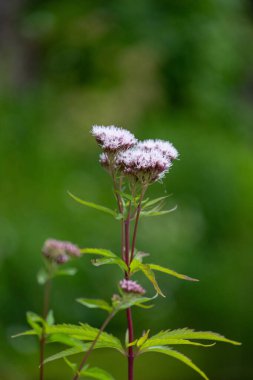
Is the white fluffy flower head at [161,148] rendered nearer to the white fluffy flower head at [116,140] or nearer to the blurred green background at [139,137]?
the white fluffy flower head at [116,140]

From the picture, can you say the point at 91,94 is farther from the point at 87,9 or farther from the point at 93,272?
the point at 93,272

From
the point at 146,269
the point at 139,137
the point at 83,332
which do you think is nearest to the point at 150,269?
the point at 146,269

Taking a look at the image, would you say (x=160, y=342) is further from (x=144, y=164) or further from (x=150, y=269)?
(x=144, y=164)

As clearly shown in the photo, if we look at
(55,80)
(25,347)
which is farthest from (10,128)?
(25,347)

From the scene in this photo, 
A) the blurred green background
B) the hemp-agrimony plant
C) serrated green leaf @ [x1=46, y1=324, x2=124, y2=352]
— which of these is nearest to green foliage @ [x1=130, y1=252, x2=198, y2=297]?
the hemp-agrimony plant

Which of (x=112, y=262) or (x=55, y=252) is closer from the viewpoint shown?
(x=112, y=262)

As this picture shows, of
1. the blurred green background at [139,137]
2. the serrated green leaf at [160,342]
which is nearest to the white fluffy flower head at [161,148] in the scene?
the serrated green leaf at [160,342]

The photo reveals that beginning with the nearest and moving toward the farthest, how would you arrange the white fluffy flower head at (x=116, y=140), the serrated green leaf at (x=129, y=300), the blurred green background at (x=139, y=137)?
the serrated green leaf at (x=129, y=300), the white fluffy flower head at (x=116, y=140), the blurred green background at (x=139, y=137)
